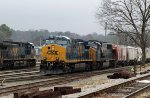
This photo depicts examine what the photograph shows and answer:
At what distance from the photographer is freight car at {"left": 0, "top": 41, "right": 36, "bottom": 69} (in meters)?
41.7

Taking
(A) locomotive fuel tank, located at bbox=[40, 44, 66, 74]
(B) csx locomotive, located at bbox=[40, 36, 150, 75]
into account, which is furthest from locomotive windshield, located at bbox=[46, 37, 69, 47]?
(A) locomotive fuel tank, located at bbox=[40, 44, 66, 74]

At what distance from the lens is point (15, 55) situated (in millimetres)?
43969

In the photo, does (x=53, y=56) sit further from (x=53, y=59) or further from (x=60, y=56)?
(x=60, y=56)

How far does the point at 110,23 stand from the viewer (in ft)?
171

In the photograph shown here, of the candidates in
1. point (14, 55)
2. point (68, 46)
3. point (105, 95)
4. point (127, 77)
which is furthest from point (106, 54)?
point (105, 95)

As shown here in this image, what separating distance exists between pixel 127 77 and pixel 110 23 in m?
26.7

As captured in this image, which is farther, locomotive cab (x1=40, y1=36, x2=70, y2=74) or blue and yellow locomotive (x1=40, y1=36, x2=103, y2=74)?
blue and yellow locomotive (x1=40, y1=36, x2=103, y2=74)

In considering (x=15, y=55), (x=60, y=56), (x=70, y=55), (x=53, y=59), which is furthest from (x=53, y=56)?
(x=15, y=55)

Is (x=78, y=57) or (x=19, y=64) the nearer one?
(x=78, y=57)

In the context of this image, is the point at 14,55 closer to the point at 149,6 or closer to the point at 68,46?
the point at 68,46

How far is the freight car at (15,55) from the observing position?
137 feet

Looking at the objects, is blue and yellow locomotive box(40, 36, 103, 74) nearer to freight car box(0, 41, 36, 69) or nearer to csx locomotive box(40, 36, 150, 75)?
csx locomotive box(40, 36, 150, 75)

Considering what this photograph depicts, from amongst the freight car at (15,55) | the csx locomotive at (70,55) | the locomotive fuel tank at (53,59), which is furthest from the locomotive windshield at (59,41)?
the freight car at (15,55)

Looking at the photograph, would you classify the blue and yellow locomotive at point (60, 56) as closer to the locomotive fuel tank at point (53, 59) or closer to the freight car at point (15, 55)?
the locomotive fuel tank at point (53, 59)
